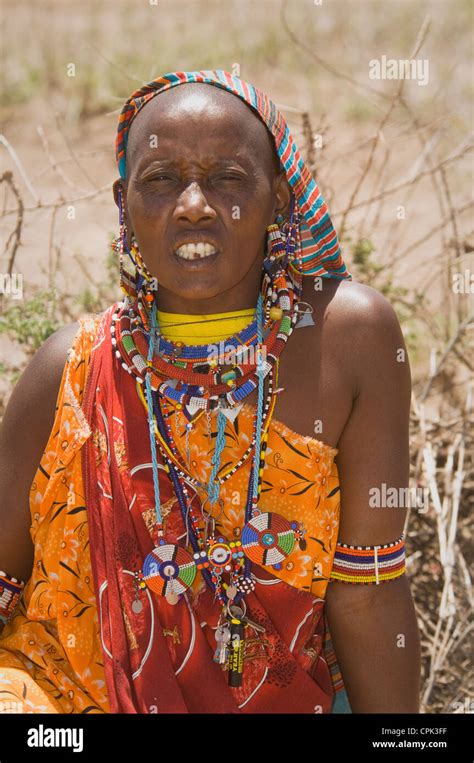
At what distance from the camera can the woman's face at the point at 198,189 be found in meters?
2.05

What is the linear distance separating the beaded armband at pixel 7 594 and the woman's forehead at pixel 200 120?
103 cm

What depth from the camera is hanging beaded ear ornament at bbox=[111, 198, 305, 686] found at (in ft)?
7.06

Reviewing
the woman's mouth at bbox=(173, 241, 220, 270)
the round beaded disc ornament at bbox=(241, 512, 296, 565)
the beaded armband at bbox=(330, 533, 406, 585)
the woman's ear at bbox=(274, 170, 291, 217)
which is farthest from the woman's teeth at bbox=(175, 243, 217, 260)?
the beaded armband at bbox=(330, 533, 406, 585)

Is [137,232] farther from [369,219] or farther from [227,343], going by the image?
[369,219]

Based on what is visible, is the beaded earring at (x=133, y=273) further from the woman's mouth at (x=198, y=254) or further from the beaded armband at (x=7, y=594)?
the beaded armband at (x=7, y=594)

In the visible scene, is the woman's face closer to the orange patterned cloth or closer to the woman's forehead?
the woman's forehead

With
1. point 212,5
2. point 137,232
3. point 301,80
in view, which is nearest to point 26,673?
point 137,232

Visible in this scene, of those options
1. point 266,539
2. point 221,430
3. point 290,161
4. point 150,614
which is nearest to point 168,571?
point 150,614

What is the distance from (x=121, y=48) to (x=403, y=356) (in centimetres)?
540

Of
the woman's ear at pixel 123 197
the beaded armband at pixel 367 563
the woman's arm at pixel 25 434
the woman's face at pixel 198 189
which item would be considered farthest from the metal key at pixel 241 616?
the woman's ear at pixel 123 197

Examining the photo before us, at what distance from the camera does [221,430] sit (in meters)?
2.19

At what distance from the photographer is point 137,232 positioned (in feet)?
6.98

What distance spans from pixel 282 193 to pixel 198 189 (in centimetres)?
25

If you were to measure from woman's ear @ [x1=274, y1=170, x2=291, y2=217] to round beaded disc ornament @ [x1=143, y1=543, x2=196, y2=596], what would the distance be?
2.61 ft
